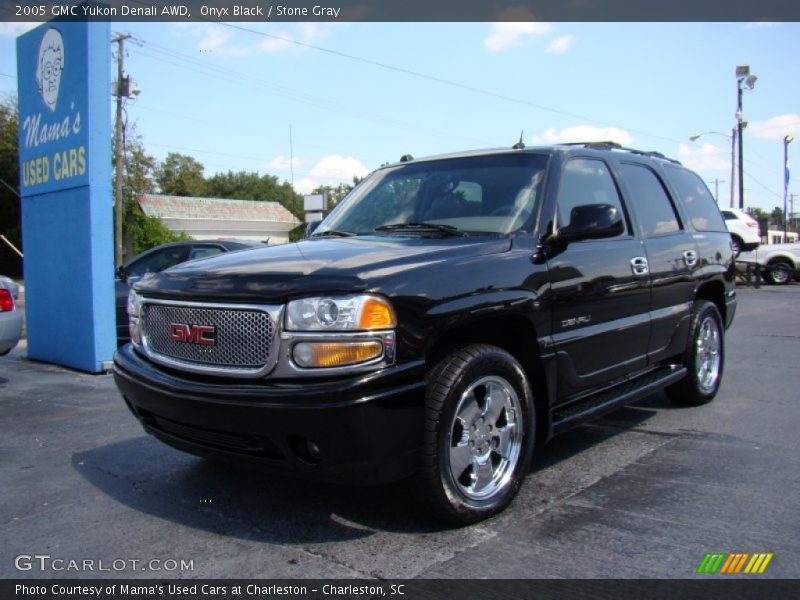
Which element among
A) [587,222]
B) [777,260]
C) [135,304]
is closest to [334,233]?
[135,304]

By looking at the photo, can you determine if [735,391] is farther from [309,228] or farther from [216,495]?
[216,495]

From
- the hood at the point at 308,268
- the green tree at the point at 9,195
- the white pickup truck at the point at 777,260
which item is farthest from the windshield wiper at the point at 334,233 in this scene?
the green tree at the point at 9,195

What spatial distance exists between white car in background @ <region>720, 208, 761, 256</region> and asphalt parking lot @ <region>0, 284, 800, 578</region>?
16.1 m

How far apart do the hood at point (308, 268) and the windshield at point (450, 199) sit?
0.29 meters

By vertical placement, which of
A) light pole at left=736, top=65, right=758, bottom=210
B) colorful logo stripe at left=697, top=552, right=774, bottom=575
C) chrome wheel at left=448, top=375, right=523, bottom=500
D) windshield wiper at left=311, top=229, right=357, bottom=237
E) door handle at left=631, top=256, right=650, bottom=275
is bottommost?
colorful logo stripe at left=697, top=552, right=774, bottom=575

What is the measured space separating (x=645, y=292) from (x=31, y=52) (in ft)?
25.0

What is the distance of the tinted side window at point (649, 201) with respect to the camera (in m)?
5.05

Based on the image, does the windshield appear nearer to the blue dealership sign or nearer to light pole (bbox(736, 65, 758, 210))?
the blue dealership sign

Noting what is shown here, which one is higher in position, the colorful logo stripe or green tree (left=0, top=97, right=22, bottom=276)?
green tree (left=0, top=97, right=22, bottom=276)

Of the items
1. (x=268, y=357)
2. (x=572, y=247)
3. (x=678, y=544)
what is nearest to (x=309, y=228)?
(x=572, y=247)

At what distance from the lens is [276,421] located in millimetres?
2953

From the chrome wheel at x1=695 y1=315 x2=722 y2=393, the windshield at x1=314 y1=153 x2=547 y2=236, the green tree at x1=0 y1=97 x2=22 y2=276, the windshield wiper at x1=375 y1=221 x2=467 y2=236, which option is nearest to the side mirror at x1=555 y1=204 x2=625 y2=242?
the windshield at x1=314 y1=153 x2=547 y2=236

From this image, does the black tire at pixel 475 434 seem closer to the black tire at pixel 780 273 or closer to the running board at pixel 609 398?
the running board at pixel 609 398

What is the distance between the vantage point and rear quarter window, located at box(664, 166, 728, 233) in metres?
5.79
